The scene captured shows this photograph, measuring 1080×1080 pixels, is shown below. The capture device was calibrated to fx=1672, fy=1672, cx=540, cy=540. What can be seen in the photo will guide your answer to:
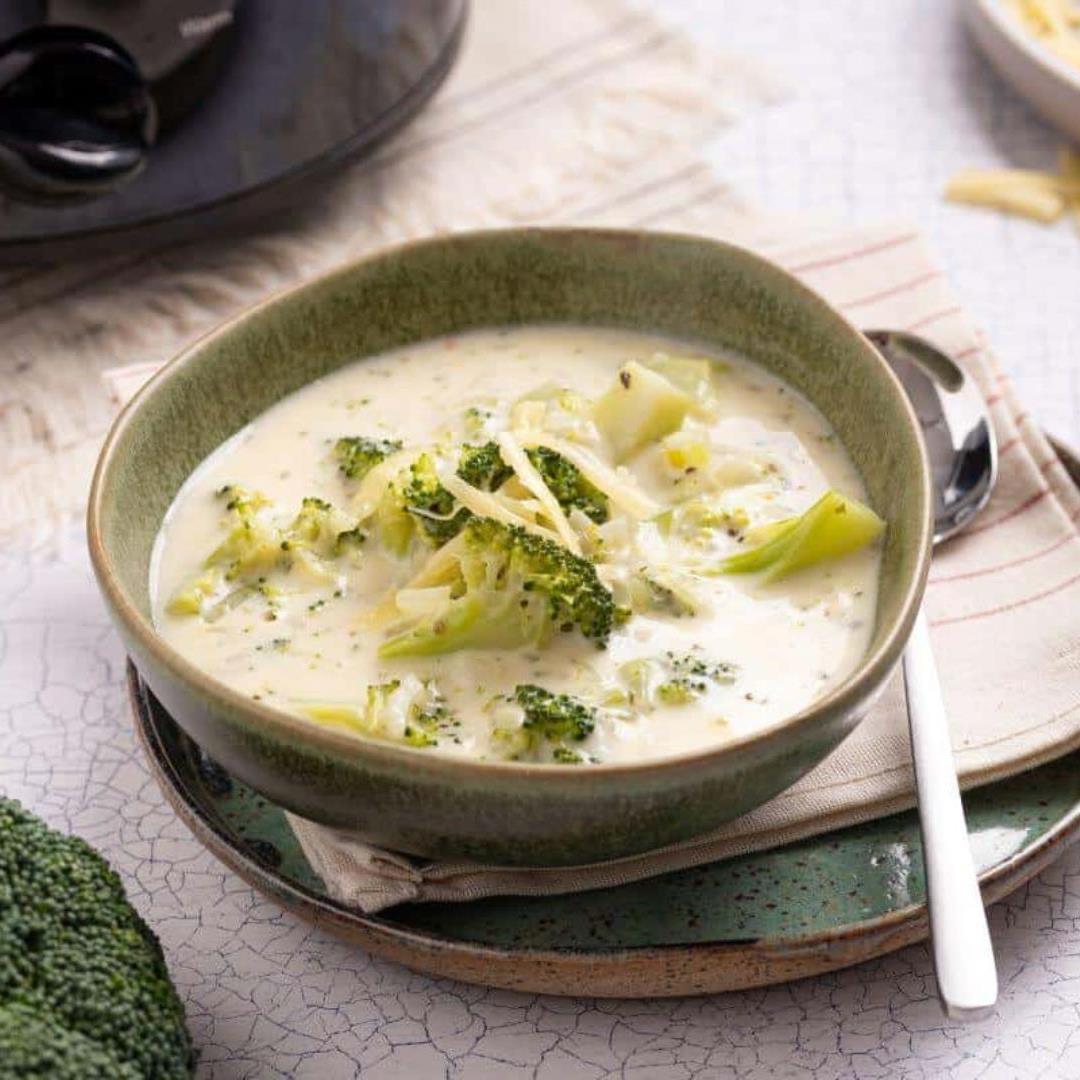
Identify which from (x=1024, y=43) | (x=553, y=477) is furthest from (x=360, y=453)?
(x=1024, y=43)

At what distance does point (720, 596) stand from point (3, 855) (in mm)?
779

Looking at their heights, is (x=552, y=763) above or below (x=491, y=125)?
above

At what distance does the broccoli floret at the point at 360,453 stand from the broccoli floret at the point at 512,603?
0.31 metres

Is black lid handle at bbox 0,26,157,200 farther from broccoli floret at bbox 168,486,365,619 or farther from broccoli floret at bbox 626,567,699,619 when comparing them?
broccoli floret at bbox 626,567,699,619

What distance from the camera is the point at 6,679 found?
2.18 m

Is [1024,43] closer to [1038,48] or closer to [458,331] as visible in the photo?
[1038,48]

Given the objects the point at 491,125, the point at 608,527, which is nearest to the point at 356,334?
the point at 608,527

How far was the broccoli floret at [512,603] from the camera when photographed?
1710mm

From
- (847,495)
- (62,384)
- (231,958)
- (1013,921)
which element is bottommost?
(62,384)

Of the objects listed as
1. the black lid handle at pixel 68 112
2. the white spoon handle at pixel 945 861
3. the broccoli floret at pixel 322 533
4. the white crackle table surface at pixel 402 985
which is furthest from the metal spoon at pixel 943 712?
the black lid handle at pixel 68 112

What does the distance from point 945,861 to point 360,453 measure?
2.77 ft

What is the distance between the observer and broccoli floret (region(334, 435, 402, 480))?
6.57 ft

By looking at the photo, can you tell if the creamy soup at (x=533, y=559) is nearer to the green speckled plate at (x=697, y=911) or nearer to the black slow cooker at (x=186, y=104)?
the green speckled plate at (x=697, y=911)

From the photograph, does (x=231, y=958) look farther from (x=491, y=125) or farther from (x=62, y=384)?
(x=491, y=125)
